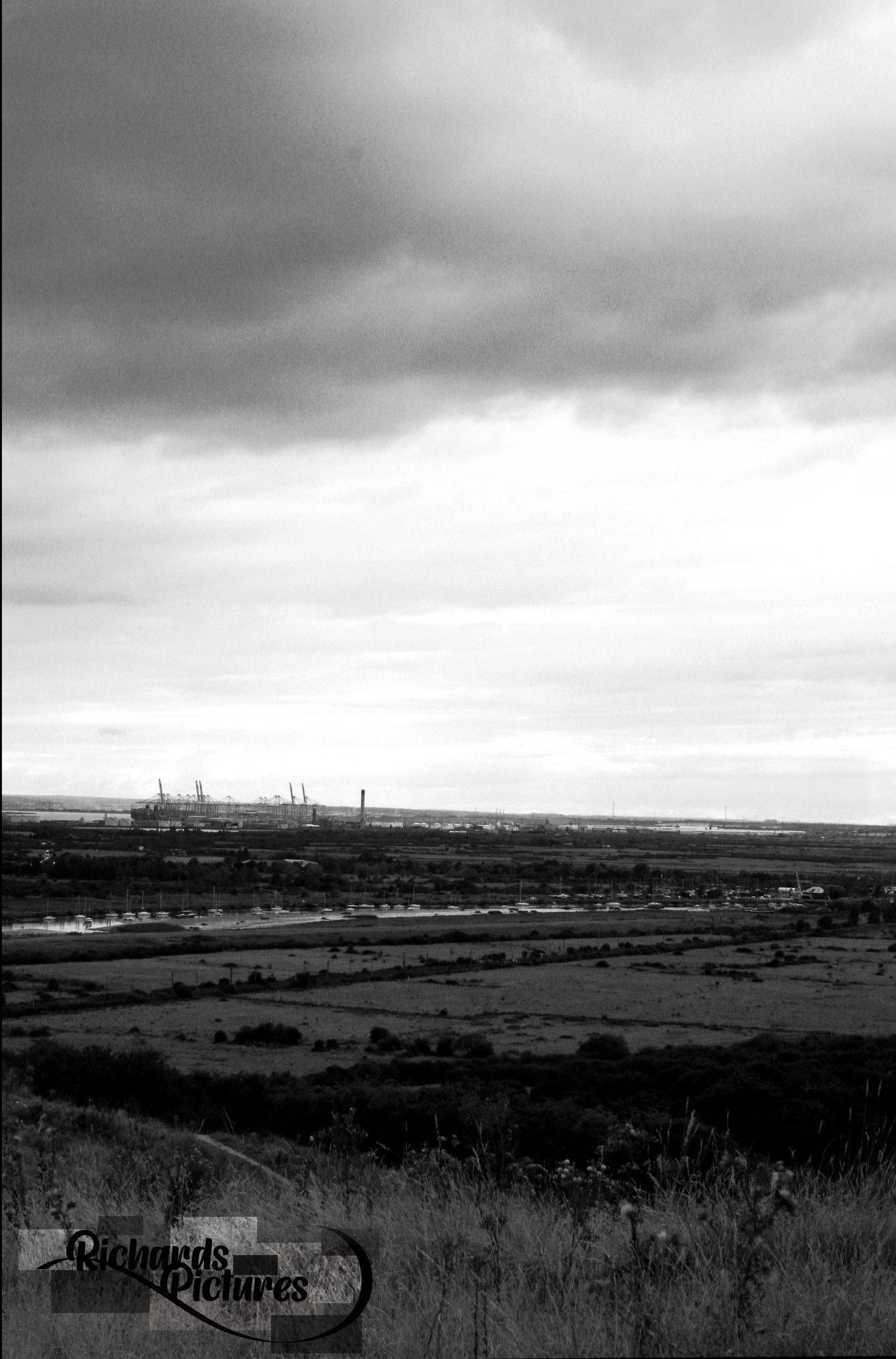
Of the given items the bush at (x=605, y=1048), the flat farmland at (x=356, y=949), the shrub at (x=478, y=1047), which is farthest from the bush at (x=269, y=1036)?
the flat farmland at (x=356, y=949)

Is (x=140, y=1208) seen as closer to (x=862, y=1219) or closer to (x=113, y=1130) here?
(x=862, y=1219)

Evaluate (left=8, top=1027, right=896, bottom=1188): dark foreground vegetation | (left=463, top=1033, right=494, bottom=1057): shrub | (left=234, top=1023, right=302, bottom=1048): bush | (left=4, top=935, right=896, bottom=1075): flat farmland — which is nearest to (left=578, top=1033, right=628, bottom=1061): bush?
(left=8, top=1027, right=896, bottom=1188): dark foreground vegetation

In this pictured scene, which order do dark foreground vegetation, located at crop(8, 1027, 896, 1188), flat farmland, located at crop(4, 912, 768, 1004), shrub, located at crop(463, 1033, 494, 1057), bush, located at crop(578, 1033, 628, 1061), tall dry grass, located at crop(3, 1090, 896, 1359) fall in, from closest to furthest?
tall dry grass, located at crop(3, 1090, 896, 1359) < dark foreground vegetation, located at crop(8, 1027, 896, 1188) < bush, located at crop(578, 1033, 628, 1061) < shrub, located at crop(463, 1033, 494, 1057) < flat farmland, located at crop(4, 912, 768, 1004)

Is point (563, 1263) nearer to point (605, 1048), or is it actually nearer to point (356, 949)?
point (605, 1048)

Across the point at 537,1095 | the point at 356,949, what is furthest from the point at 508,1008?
the point at 356,949

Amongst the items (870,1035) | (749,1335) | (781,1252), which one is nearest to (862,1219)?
(781,1252)

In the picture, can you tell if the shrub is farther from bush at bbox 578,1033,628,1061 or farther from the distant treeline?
bush at bbox 578,1033,628,1061

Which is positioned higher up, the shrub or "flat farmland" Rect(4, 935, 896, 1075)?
the shrub
